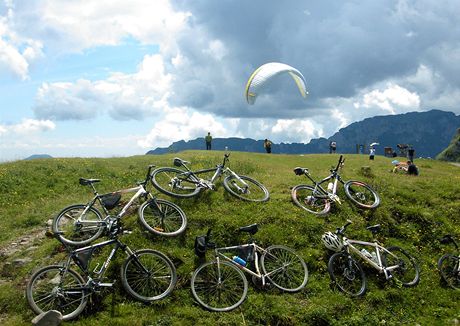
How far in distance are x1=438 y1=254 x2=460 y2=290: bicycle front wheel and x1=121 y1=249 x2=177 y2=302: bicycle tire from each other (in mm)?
9567

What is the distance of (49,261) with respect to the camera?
1354 cm

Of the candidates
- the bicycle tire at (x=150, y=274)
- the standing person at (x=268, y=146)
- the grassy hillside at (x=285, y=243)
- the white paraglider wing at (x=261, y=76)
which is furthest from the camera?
the standing person at (x=268, y=146)

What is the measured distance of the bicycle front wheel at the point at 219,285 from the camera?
1175 cm

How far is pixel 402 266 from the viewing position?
47.2ft

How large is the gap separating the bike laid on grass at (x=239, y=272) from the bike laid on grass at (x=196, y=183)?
353 cm

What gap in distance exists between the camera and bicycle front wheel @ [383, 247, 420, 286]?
558 inches

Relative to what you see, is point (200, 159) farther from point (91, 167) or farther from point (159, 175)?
point (159, 175)

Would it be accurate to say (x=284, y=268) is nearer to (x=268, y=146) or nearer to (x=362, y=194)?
(x=362, y=194)

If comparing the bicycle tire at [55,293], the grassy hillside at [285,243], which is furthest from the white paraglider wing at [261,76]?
the bicycle tire at [55,293]

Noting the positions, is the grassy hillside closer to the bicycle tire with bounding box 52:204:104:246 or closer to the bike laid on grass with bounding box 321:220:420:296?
the bike laid on grass with bounding box 321:220:420:296

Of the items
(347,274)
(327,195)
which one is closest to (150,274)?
(347,274)

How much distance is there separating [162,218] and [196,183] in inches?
107

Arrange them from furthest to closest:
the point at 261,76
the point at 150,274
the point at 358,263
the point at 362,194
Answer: the point at 261,76 < the point at 362,194 < the point at 358,263 < the point at 150,274

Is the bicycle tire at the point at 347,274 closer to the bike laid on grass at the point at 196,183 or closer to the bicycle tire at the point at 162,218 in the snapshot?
the bike laid on grass at the point at 196,183
